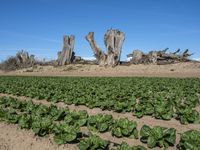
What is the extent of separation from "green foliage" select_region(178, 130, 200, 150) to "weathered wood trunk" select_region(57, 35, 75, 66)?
3359 centimetres

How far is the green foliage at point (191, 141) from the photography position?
5.35 meters

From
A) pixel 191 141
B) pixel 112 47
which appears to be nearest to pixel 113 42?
pixel 112 47

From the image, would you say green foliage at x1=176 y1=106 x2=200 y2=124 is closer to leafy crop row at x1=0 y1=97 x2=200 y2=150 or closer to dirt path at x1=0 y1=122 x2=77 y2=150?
leafy crop row at x1=0 y1=97 x2=200 y2=150

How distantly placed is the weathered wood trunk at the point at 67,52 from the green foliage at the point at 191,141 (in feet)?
110

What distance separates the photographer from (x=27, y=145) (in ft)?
22.8

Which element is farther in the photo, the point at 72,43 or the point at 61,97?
the point at 72,43

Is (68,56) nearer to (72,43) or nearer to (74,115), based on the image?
(72,43)

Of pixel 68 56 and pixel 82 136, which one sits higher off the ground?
pixel 68 56

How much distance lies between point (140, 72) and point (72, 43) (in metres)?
10.1

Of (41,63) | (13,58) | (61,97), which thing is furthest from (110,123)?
(13,58)

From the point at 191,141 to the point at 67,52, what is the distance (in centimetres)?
3435

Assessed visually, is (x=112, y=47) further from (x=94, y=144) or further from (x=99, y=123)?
(x=94, y=144)

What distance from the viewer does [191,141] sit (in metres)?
5.45

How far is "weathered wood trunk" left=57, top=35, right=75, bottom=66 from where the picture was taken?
1521 inches
